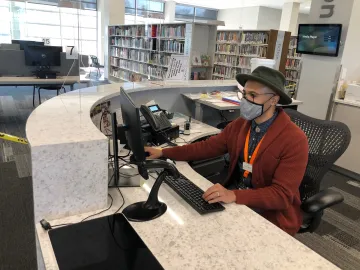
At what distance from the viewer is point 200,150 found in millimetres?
1701

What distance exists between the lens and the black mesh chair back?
61.1 inches

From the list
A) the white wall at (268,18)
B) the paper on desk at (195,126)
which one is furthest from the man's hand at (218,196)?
the white wall at (268,18)

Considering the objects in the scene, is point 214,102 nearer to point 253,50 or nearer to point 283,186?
point 283,186

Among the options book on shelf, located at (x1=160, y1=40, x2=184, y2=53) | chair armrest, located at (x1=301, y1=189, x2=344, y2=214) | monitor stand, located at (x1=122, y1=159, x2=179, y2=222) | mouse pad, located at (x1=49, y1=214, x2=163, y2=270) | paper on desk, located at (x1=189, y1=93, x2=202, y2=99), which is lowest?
chair armrest, located at (x1=301, y1=189, x2=344, y2=214)

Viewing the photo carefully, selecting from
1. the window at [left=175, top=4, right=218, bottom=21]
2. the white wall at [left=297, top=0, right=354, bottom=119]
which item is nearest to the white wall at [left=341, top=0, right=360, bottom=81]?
the white wall at [left=297, top=0, right=354, bottom=119]

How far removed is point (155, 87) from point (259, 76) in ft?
4.69

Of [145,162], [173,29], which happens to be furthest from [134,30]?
[145,162]

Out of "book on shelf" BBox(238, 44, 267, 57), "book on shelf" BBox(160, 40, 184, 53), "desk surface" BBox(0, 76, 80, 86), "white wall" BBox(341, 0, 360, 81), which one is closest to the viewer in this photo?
"white wall" BBox(341, 0, 360, 81)

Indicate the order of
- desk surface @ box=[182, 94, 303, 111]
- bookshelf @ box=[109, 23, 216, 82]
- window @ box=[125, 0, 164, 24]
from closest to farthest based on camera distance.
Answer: desk surface @ box=[182, 94, 303, 111] < bookshelf @ box=[109, 23, 216, 82] < window @ box=[125, 0, 164, 24]

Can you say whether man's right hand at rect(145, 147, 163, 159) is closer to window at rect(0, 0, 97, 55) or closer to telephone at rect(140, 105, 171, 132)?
telephone at rect(140, 105, 171, 132)

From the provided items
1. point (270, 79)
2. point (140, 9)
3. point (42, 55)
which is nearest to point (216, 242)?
point (270, 79)

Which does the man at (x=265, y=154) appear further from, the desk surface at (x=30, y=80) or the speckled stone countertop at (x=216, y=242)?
the desk surface at (x=30, y=80)

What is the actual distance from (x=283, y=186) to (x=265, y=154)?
18cm

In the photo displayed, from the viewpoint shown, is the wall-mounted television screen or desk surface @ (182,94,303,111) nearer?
desk surface @ (182,94,303,111)
